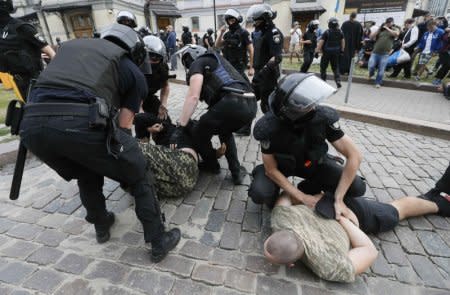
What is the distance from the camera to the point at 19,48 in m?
3.23

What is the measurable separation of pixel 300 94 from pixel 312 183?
3.30ft

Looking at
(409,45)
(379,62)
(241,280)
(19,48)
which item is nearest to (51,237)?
(241,280)

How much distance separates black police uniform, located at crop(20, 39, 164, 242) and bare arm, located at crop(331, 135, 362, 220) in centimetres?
140

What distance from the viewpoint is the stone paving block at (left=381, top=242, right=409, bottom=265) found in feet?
5.98

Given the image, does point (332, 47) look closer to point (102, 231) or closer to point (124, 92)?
point (124, 92)

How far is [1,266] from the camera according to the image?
1842 millimetres

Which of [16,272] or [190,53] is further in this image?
[190,53]

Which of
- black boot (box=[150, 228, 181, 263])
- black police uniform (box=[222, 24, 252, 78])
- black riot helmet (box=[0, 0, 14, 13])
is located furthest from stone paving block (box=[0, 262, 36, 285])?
black police uniform (box=[222, 24, 252, 78])

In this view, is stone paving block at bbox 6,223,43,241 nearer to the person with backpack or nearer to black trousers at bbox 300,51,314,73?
the person with backpack

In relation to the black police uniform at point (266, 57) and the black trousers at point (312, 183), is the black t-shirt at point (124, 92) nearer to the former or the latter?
the black trousers at point (312, 183)

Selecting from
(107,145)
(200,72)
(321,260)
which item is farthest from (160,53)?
(321,260)

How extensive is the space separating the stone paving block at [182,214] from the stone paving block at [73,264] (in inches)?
27.9

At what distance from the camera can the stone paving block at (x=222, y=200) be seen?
2.41m

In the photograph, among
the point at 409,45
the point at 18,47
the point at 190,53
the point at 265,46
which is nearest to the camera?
the point at 190,53
